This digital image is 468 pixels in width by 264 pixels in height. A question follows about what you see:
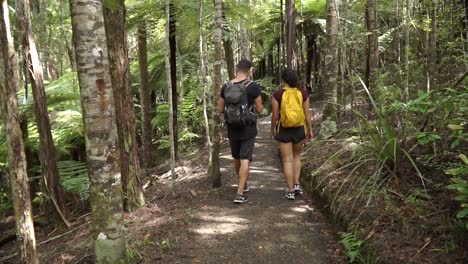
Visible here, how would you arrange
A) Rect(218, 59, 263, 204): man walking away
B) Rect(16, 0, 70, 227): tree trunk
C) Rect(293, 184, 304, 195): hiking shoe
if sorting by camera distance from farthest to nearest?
Rect(16, 0, 70, 227): tree trunk, Rect(293, 184, 304, 195): hiking shoe, Rect(218, 59, 263, 204): man walking away

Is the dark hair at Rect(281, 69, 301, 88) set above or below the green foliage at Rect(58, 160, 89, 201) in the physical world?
above

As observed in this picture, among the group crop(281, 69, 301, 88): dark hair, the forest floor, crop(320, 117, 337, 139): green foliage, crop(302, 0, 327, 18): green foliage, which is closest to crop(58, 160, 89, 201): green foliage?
the forest floor

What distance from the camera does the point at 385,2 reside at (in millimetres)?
11391

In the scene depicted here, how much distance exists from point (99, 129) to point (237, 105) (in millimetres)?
2224

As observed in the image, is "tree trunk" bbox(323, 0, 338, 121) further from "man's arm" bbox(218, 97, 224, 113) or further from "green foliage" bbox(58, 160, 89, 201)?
"green foliage" bbox(58, 160, 89, 201)

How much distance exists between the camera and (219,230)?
4.69m

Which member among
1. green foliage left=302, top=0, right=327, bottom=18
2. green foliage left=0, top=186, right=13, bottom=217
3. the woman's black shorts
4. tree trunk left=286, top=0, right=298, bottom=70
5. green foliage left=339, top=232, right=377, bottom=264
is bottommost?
green foliage left=0, top=186, right=13, bottom=217

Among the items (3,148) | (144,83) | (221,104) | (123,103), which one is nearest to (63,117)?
(3,148)

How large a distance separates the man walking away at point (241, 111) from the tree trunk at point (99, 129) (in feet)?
6.63

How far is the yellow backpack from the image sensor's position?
17.5 feet

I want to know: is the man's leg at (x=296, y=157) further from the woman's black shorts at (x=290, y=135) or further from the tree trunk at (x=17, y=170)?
the tree trunk at (x=17, y=170)

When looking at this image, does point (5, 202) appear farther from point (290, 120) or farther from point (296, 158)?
point (290, 120)

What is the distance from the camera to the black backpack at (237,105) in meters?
5.17

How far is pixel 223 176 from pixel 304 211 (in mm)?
2203
